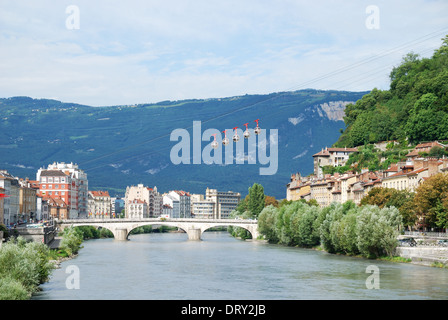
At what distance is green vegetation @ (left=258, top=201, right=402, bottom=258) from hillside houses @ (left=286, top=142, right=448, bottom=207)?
9054 mm

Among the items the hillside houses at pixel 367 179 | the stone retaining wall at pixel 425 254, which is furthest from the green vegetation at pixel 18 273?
the hillside houses at pixel 367 179

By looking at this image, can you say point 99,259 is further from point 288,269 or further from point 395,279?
point 395,279

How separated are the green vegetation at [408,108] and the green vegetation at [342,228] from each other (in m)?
23.5

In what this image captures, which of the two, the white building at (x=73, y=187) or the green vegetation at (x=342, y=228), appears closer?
the green vegetation at (x=342, y=228)

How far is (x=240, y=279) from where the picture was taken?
170 ft

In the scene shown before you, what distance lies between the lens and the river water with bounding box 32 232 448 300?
42875 millimetres

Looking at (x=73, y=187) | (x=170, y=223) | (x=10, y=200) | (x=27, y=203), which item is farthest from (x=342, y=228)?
(x=73, y=187)

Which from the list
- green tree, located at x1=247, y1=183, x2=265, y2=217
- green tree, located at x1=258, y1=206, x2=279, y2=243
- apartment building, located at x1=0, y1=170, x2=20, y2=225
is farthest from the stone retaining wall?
green tree, located at x1=247, y1=183, x2=265, y2=217

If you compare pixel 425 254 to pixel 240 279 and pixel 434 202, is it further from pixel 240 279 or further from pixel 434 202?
pixel 240 279

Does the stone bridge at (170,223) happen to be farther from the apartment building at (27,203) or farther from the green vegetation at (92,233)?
the apartment building at (27,203)

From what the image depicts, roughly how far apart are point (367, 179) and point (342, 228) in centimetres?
3056

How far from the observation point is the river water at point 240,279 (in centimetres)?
4288
